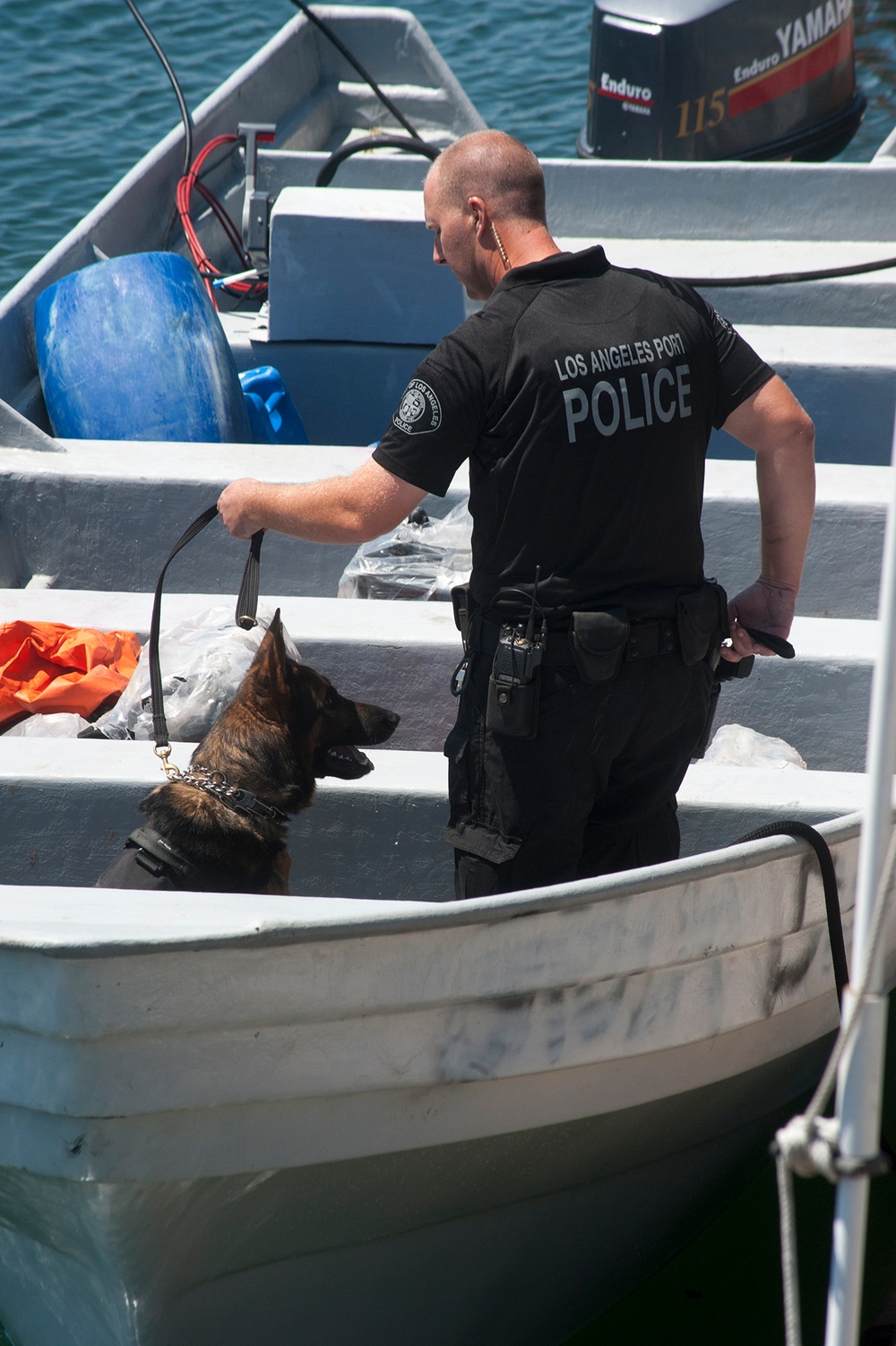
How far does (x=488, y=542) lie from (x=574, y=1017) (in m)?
0.84

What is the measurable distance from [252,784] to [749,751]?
47.6 inches

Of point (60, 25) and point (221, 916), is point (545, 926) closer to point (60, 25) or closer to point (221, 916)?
point (221, 916)

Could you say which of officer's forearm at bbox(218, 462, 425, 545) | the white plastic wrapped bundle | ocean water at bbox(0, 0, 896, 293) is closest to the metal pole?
officer's forearm at bbox(218, 462, 425, 545)

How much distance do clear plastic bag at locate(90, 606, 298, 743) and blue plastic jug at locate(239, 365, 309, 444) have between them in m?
1.88

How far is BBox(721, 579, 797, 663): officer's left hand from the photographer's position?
2527 mm

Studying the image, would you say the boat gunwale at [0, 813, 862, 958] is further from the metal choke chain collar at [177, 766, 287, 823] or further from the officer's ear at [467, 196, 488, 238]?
the officer's ear at [467, 196, 488, 238]

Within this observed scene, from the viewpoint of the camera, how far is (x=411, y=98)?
7.23m

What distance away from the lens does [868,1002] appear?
4.34ft

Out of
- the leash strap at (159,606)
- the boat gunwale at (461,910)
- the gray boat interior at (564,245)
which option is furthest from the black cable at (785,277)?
the boat gunwale at (461,910)

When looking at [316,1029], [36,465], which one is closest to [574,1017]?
[316,1029]

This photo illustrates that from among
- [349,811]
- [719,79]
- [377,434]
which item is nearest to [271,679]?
[349,811]

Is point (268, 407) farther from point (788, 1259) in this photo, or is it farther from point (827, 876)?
point (788, 1259)

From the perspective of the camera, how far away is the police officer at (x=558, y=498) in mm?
2121

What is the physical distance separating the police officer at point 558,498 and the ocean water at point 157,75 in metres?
7.86
